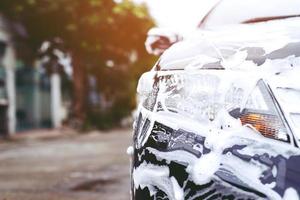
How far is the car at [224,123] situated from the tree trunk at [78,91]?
73.8 ft

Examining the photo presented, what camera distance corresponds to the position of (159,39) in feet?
12.0

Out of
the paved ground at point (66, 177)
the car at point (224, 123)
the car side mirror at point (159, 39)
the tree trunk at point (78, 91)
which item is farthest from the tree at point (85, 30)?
the car at point (224, 123)

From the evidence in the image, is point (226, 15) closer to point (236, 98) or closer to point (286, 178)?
point (236, 98)

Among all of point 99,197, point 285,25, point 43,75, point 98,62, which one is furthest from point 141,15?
point 285,25

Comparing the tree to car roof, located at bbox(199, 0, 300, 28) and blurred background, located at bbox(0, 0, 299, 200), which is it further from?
car roof, located at bbox(199, 0, 300, 28)

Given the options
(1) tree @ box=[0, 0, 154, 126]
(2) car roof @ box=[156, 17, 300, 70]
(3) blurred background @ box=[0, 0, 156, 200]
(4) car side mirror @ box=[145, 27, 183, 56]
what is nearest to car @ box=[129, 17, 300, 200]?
(2) car roof @ box=[156, 17, 300, 70]

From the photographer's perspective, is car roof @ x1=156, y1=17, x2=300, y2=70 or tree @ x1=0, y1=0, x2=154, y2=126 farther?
tree @ x1=0, y1=0, x2=154, y2=126

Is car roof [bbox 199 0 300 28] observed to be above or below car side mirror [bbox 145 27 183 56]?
above

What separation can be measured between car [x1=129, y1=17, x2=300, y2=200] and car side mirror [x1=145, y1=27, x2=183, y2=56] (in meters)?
0.96

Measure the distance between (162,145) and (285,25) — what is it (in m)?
0.82

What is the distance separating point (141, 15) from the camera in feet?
91.1

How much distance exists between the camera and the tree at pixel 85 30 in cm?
2147

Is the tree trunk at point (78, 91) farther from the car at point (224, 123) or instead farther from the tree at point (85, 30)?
the car at point (224, 123)

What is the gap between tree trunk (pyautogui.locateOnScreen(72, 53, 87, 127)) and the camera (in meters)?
25.1
